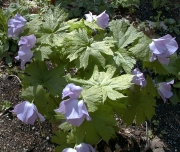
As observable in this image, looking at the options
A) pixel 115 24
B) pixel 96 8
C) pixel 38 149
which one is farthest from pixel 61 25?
pixel 96 8

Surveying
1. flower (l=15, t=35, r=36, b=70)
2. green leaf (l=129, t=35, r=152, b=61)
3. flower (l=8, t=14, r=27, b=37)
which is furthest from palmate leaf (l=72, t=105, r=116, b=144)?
flower (l=8, t=14, r=27, b=37)

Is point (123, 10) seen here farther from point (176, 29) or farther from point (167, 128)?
point (167, 128)

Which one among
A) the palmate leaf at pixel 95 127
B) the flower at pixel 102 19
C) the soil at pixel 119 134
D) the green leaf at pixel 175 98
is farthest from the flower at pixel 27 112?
the green leaf at pixel 175 98

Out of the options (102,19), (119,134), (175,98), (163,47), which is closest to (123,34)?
(102,19)

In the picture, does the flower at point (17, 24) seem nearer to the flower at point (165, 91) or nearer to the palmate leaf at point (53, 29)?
the palmate leaf at point (53, 29)

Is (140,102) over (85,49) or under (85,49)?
under

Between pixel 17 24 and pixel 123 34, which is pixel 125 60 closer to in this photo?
pixel 123 34
